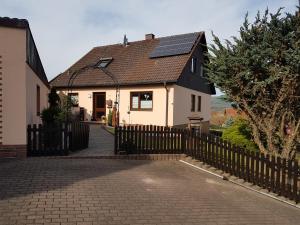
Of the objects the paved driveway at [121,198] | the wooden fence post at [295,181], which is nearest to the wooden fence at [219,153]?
the wooden fence post at [295,181]

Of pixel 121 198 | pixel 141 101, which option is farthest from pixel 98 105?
pixel 121 198

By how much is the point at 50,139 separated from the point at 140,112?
37.8 feet

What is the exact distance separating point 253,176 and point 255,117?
2.55 m

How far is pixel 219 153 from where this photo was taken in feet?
31.9

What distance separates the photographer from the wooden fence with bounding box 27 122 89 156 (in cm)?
973

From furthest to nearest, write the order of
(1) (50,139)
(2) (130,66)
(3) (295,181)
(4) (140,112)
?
(2) (130,66) → (4) (140,112) → (1) (50,139) → (3) (295,181)

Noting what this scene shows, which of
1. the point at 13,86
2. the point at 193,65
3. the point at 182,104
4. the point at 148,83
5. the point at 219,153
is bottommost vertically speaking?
the point at 219,153

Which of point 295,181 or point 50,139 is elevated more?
point 50,139

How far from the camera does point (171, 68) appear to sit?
20.8 m

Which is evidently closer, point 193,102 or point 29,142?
point 29,142

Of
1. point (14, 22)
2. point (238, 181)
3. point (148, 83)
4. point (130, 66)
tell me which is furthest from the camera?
point (130, 66)

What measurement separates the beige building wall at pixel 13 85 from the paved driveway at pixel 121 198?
2.94 ft

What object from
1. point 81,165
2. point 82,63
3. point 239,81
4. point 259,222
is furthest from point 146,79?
point 259,222

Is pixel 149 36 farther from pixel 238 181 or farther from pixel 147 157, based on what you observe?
pixel 238 181
